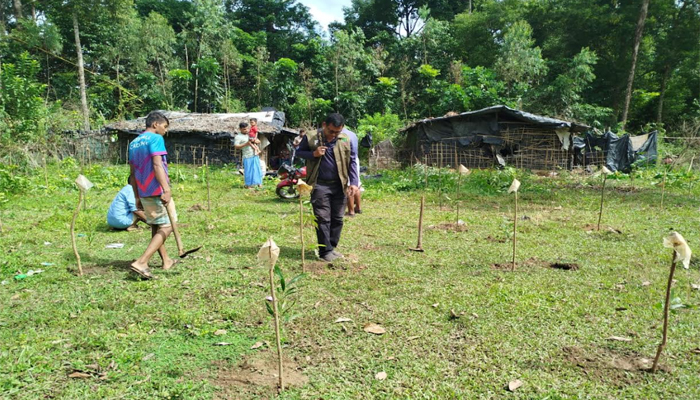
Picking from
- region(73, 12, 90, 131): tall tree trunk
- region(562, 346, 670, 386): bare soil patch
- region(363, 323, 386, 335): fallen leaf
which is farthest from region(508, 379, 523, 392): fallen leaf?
region(73, 12, 90, 131): tall tree trunk

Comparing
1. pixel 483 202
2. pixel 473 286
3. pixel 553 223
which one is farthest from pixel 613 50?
pixel 473 286

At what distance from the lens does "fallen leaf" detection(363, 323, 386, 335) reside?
3188 millimetres

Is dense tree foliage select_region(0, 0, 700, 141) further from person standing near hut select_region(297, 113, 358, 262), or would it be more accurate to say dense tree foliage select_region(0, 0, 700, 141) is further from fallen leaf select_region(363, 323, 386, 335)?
fallen leaf select_region(363, 323, 386, 335)

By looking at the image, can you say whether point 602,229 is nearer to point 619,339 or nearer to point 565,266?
point 565,266

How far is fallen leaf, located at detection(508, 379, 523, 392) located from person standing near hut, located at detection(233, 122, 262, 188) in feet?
28.9

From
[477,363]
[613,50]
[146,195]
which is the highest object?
[613,50]

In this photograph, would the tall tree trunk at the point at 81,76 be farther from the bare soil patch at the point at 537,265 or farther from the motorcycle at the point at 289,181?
the bare soil patch at the point at 537,265

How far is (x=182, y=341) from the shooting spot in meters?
3.03

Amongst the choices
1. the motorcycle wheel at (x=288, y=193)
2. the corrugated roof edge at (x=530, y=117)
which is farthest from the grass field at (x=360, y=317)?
the corrugated roof edge at (x=530, y=117)

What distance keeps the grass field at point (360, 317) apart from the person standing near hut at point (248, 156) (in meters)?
4.19

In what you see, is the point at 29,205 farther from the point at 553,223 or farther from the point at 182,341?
the point at 553,223

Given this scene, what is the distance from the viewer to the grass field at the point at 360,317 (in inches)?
100

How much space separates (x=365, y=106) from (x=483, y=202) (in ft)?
67.0

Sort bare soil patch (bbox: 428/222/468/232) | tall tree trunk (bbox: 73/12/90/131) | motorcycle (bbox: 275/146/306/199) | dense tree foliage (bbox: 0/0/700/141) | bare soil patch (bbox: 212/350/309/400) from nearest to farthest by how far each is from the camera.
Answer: bare soil patch (bbox: 212/350/309/400)
bare soil patch (bbox: 428/222/468/232)
motorcycle (bbox: 275/146/306/199)
tall tree trunk (bbox: 73/12/90/131)
dense tree foliage (bbox: 0/0/700/141)
